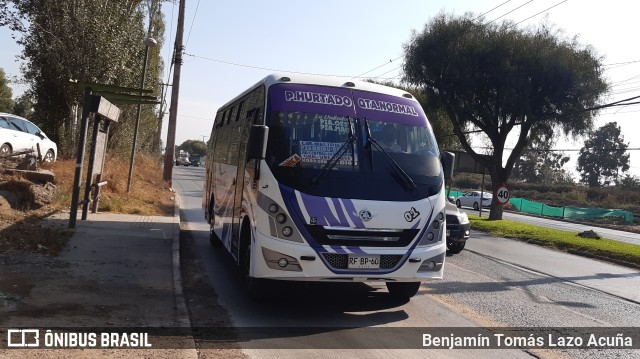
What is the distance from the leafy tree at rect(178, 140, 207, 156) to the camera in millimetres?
153125

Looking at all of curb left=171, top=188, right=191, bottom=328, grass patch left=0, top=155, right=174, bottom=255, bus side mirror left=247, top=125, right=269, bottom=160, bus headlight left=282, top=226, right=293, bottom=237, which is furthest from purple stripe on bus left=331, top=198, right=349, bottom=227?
grass patch left=0, top=155, right=174, bottom=255

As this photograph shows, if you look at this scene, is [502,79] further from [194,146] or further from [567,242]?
[194,146]

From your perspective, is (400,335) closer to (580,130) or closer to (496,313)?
(496,313)

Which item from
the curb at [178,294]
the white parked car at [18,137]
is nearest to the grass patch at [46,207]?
the white parked car at [18,137]

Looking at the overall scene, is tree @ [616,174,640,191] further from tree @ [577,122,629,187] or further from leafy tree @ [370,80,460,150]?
leafy tree @ [370,80,460,150]

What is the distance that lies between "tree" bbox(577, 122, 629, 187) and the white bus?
82.9 metres

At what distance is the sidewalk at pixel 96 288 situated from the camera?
5.64 metres

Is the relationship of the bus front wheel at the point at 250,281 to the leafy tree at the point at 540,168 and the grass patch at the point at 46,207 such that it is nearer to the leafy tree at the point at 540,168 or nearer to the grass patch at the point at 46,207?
the grass patch at the point at 46,207

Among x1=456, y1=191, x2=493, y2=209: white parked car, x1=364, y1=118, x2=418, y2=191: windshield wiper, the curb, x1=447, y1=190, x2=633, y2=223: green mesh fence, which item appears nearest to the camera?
the curb

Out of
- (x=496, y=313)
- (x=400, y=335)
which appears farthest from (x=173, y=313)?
(x=496, y=313)

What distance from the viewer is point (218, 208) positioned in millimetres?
10938

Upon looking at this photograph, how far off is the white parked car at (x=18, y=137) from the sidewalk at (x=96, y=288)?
22.7ft

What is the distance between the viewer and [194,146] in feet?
522

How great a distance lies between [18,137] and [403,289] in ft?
44.4
